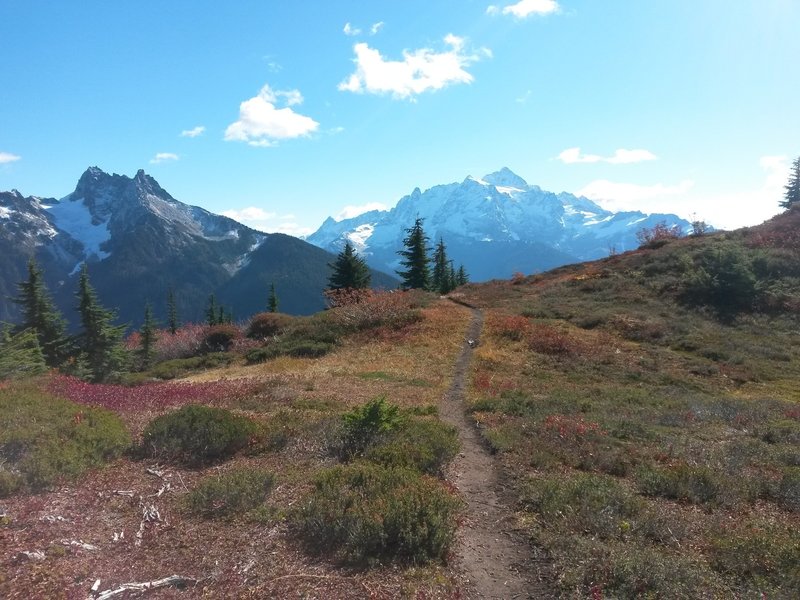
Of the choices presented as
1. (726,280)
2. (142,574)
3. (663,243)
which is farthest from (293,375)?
(663,243)

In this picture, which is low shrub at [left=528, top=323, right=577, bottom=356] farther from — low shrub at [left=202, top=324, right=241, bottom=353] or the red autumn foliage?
low shrub at [left=202, top=324, right=241, bottom=353]

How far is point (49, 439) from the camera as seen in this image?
9328mm

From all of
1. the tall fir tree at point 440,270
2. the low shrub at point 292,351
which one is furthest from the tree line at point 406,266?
the low shrub at point 292,351

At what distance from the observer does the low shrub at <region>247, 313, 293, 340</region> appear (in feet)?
124

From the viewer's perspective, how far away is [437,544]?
21.3ft

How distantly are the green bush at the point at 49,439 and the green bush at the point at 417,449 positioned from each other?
5425 millimetres

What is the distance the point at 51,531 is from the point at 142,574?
1.89m

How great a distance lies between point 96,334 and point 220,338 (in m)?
11.0

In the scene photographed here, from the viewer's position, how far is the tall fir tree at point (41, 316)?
39906 millimetres

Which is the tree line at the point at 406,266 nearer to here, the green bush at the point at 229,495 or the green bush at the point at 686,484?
the green bush at the point at 686,484

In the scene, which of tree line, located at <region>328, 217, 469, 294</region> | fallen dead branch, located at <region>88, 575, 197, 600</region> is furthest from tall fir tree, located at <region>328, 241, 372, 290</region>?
fallen dead branch, located at <region>88, 575, 197, 600</region>

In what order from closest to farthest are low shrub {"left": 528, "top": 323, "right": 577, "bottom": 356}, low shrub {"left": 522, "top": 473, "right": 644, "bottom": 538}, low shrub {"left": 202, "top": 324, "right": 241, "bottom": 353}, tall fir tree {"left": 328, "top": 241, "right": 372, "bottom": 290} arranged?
low shrub {"left": 522, "top": 473, "right": 644, "bottom": 538} → low shrub {"left": 528, "top": 323, "right": 577, "bottom": 356} → low shrub {"left": 202, "top": 324, "right": 241, "bottom": 353} → tall fir tree {"left": 328, "top": 241, "right": 372, "bottom": 290}

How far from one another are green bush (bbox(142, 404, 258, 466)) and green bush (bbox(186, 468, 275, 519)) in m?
2.17

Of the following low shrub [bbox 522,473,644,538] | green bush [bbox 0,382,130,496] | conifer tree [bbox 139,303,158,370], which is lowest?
conifer tree [bbox 139,303,158,370]
